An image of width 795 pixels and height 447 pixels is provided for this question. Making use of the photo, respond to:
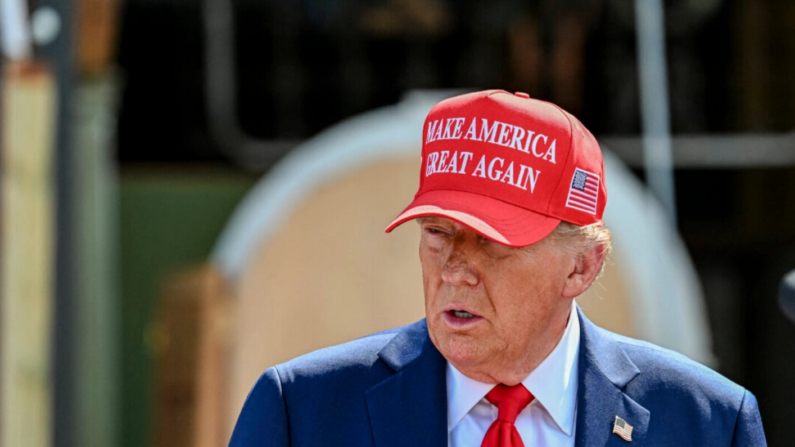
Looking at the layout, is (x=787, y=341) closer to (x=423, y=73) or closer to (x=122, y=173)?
(x=423, y=73)

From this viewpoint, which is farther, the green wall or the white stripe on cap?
the green wall

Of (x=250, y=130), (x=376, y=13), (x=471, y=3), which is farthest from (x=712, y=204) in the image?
(x=250, y=130)

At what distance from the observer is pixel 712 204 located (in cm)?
624

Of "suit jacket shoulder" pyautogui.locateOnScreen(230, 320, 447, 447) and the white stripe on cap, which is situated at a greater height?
the white stripe on cap

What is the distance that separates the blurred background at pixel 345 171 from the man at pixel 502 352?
250 cm

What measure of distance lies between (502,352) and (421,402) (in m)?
0.16

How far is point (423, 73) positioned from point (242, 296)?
227cm

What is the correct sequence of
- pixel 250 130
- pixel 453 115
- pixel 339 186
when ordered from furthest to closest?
pixel 250 130 < pixel 339 186 < pixel 453 115

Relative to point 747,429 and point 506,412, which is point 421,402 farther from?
point 747,429

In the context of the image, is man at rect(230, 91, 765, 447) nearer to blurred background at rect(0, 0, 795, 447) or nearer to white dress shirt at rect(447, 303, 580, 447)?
white dress shirt at rect(447, 303, 580, 447)

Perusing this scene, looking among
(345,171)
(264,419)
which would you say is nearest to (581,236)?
(264,419)

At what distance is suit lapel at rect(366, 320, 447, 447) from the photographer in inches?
64.1

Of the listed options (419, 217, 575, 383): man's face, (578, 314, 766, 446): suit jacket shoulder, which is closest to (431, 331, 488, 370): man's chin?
(419, 217, 575, 383): man's face

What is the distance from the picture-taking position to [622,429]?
164cm
